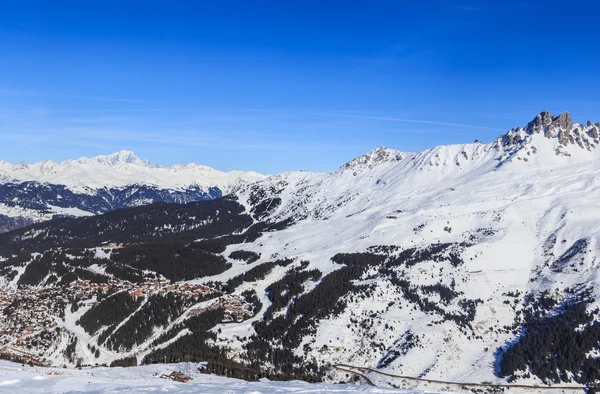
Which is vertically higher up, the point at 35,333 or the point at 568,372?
the point at 35,333

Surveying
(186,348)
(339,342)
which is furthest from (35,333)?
(339,342)

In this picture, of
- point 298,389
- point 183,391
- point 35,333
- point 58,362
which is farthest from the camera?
point 35,333

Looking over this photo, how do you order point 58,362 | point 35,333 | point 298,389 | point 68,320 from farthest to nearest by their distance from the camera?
point 68,320
point 35,333
point 58,362
point 298,389

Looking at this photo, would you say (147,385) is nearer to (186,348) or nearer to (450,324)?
(186,348)

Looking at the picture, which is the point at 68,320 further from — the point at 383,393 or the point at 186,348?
the point at 383,393

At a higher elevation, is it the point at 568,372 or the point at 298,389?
the point at 298,389

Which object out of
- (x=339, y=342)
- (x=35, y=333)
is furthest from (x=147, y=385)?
(x=35, y=333)

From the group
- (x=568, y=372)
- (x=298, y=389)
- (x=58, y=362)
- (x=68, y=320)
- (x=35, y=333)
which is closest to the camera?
(x=298, y=389)

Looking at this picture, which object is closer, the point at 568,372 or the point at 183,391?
the point at 183,391

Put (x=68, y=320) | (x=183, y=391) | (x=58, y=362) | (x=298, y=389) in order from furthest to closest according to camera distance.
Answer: (x=68, y=320)
(x=58, y=362)
(x=298, y=389)
(x=183, y=391)
